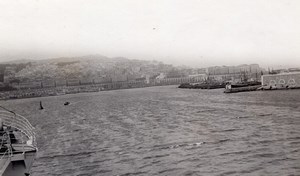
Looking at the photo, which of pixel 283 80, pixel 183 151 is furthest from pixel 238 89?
pixel 183 151

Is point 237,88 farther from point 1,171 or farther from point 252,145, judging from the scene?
point 1,171

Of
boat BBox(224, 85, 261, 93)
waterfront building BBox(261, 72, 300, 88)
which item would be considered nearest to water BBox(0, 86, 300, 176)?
waterfront building BBox(261, 72, 300, 88)

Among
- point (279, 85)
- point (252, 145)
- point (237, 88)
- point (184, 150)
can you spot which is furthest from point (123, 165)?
point (237, 88)

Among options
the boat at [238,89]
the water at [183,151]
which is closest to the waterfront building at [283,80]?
the boat at [238,89]

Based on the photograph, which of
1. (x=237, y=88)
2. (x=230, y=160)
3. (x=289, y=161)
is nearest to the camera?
(x=289, y=161)

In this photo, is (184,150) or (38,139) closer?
(184,150)

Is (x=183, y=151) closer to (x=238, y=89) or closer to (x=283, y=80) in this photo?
(x=283, y=80)

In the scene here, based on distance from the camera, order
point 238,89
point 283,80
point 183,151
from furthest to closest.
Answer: point 238,89, point 283,80, point 183,151

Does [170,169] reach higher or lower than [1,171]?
lower

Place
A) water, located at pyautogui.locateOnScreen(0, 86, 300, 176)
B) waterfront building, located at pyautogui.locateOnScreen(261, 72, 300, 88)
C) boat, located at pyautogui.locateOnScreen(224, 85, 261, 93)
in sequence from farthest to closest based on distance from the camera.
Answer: boat, located at pyautogui.locateOnScreen(224, 85, 261, 93), waterfront building, located at pyautogui.locateOnScreen(261, 72, 300, 88), water, located at pyautogui.locateOnScreen(0, 86, 300, 176)

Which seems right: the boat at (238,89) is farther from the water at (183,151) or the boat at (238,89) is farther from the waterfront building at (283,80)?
the water at (183,151)

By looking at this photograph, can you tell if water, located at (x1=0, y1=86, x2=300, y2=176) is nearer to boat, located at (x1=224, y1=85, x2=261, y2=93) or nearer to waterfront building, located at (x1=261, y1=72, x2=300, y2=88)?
waterfront building, located at (x1=261, y1=72, x2=300, y2=88)
